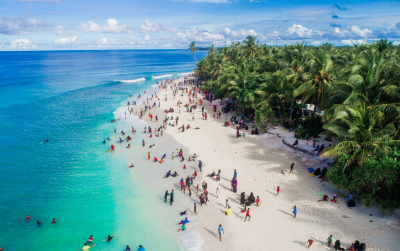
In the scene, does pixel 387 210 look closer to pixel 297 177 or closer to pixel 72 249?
pixel 297 177

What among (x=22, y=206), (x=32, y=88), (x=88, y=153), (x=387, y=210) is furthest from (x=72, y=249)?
(x=32, y=88)

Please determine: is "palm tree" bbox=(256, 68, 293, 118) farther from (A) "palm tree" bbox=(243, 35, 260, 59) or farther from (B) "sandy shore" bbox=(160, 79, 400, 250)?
(A) "palm tree" bbox=(243, 35, 260, 59)

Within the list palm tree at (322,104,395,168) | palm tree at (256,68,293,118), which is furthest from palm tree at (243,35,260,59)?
palm tree at (322,104,395,168)

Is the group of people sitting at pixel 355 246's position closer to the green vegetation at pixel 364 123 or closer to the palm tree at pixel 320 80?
the green vegetation at pixel 364 123

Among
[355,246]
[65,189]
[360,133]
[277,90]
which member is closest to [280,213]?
[355,246]

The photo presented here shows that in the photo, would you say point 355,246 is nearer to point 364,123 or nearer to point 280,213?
point 280,213

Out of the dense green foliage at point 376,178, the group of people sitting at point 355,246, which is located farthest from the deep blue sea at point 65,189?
the dense green foliage at point 376,178

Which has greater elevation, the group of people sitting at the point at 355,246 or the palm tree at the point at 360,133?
the palm tree at the point at 360,133
